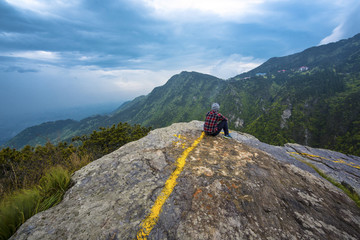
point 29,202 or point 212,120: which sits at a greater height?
point 212,120

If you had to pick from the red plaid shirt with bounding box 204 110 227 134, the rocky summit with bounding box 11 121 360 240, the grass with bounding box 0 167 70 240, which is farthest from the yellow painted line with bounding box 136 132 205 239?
the red plaid shirt with bounding box 204 110 227 134

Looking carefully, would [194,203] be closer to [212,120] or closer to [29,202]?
[29,202]

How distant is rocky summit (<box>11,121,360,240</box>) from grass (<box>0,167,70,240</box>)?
0.25 metres

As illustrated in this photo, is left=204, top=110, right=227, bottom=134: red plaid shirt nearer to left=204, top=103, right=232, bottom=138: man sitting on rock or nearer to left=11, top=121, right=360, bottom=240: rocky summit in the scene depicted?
left=204, top=103, right=232, bottom=138: man sitting on rock

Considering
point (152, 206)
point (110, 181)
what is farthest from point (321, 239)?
point (110, 181)

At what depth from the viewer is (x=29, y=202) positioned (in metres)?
3.36

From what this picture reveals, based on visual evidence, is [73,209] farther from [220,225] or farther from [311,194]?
[311,194]

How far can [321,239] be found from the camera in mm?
3037

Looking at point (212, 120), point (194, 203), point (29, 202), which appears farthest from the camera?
point (212, 120)

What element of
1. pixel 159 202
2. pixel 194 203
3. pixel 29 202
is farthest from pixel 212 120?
pixel 29 202

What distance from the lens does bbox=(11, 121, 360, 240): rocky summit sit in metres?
2.96

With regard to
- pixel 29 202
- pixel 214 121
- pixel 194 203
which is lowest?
pixel 194 203

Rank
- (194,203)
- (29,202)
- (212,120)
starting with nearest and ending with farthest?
(29,202) → (194,203) → (212,120)

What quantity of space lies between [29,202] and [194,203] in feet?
13.3
